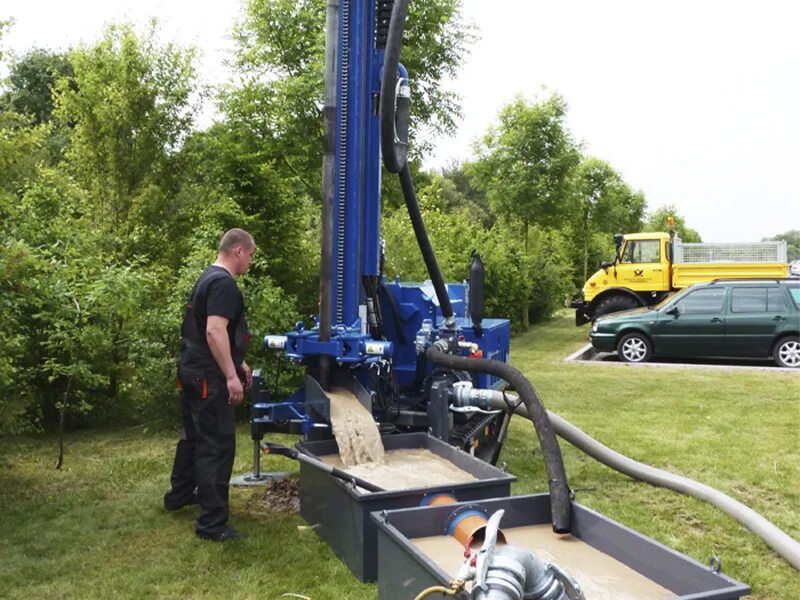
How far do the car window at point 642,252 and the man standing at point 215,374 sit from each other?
13.6 m

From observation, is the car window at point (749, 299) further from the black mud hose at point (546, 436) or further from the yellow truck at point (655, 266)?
the black mud hose at point (546, 436)

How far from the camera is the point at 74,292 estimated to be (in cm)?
632

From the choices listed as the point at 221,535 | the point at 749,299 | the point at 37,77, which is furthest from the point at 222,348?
the point at 37,77

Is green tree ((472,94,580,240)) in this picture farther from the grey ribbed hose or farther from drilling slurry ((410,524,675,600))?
drilling slurry ((410,524,675,600))

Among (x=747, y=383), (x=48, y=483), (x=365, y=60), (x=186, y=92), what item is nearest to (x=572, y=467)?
(x=365, y=60)

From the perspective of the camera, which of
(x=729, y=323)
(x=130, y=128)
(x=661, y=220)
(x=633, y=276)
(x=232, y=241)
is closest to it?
(x=232, y=241)

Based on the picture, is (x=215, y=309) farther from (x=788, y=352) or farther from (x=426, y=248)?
(x=788, y=352)

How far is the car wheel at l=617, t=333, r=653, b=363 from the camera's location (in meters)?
13.2

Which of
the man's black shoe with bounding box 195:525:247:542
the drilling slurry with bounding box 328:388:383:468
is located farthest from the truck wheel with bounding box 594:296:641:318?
the man's black shoe with bounding box 195:525:247:542

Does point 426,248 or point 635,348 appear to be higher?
point 426,248

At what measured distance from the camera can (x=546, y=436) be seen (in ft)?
12.7

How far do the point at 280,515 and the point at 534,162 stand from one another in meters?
15.9

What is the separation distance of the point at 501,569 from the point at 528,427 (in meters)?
5.95

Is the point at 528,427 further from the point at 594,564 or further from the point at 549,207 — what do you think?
the point at 549,207
